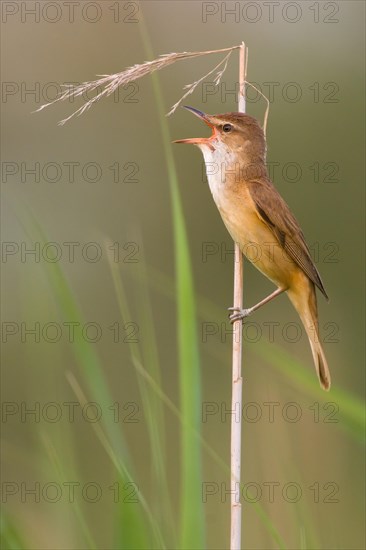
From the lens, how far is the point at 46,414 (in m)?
2.41

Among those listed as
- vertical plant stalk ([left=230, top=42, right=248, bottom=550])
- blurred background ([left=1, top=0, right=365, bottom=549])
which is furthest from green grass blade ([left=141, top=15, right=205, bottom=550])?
blurred background ([left=1, top=0, right=365, bottom=549])

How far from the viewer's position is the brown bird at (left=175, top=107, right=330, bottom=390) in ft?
14.4

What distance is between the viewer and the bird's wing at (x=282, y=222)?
4.45 m

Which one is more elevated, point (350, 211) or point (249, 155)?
point (350, 211)

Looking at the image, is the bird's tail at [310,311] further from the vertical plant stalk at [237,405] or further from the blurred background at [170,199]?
the vertical plant stalk at [237,405]

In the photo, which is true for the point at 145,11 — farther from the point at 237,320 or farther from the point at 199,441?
the point at 199,441

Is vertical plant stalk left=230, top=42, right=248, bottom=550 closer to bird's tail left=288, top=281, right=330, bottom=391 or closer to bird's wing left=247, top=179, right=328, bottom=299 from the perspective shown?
bird's wing left=247, top=179, right=328, bottom=299

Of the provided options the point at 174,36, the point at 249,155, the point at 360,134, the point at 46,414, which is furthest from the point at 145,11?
the point at 46,414

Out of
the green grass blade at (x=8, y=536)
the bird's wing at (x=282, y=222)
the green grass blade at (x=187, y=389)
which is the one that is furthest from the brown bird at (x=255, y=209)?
the green grass blade at (x=8, y=536)

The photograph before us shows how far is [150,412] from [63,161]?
8.25 metres

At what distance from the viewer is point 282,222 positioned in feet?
14.9

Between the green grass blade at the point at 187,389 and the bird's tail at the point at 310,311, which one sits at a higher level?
the bird's tail at the point at 310,311

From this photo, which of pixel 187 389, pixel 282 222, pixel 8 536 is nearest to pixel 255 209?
pixel 282 222

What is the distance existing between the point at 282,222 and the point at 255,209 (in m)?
0.18
